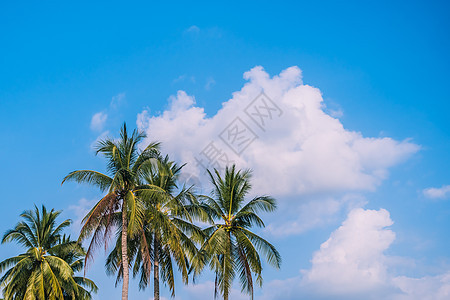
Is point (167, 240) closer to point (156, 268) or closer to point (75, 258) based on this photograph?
point (156, 268)

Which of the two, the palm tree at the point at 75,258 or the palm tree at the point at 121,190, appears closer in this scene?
the palm tree at the point at 121,190

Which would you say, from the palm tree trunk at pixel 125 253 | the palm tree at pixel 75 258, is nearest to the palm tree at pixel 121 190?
the palm tree trunk at pixel 125 253

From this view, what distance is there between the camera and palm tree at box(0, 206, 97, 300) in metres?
32.6

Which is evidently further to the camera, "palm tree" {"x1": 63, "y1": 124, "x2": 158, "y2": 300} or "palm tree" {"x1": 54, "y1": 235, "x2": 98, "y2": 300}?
"palm tree" {"x1": 54, "y1": 235, "x2": 98, "y2": 300}

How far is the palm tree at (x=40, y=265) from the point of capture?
32.6m

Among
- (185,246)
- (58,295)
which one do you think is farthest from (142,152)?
(58,295)

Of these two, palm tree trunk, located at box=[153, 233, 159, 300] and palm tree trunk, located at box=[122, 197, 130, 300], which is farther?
palm tree trunk, located at box=[153, 233, 159, 300]

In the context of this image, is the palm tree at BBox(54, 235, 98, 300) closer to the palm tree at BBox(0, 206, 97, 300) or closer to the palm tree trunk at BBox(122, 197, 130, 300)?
the palm tree at BBox(0, 206, 97, 300)

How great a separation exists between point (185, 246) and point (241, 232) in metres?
3.68

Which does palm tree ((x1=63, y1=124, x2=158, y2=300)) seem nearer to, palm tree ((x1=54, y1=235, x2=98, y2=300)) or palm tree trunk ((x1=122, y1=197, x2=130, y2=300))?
palm tree trunk ((x1=122, y1=197, x2=130, y2=300))

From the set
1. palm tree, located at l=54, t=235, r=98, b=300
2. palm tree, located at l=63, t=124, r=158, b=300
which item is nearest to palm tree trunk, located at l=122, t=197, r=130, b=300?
palm tree, located at l=63, t=124, r=158, b=300

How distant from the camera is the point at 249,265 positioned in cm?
3131

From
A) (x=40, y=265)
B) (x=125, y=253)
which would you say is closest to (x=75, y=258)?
(x=40, y=265)

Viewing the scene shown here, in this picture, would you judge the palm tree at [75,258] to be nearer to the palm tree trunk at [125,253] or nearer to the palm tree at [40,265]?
the palm tree at [40,265]
